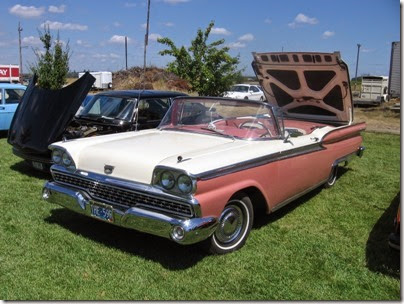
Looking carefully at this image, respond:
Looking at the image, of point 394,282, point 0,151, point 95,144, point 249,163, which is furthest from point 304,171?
point 0,151

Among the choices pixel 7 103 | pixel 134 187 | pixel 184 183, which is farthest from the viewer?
pixel 7 103

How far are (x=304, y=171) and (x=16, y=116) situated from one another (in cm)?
481

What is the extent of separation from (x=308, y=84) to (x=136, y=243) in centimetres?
367

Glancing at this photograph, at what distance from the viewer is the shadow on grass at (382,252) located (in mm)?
3727

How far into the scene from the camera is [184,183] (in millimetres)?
3461

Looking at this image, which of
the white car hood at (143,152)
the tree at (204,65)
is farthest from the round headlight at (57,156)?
the tree at (204,65)

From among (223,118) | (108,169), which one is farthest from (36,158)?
(223,118)

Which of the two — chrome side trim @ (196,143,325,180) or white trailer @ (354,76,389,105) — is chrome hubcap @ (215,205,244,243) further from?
white trailer @ (354,76,389,105)

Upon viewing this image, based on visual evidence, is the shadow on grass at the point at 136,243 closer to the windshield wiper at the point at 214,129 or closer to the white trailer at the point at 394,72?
the windshield wiper at the point at 214,129

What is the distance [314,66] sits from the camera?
599 centimetres

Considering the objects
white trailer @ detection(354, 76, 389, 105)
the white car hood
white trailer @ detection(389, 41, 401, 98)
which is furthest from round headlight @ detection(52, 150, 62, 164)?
white trailer @ detection(354, 76, 389, 105)

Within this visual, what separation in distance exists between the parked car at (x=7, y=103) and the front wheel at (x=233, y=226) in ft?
25.3

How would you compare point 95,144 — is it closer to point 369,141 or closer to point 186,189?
point 186,189

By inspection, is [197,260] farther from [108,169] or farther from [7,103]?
[7,103]
